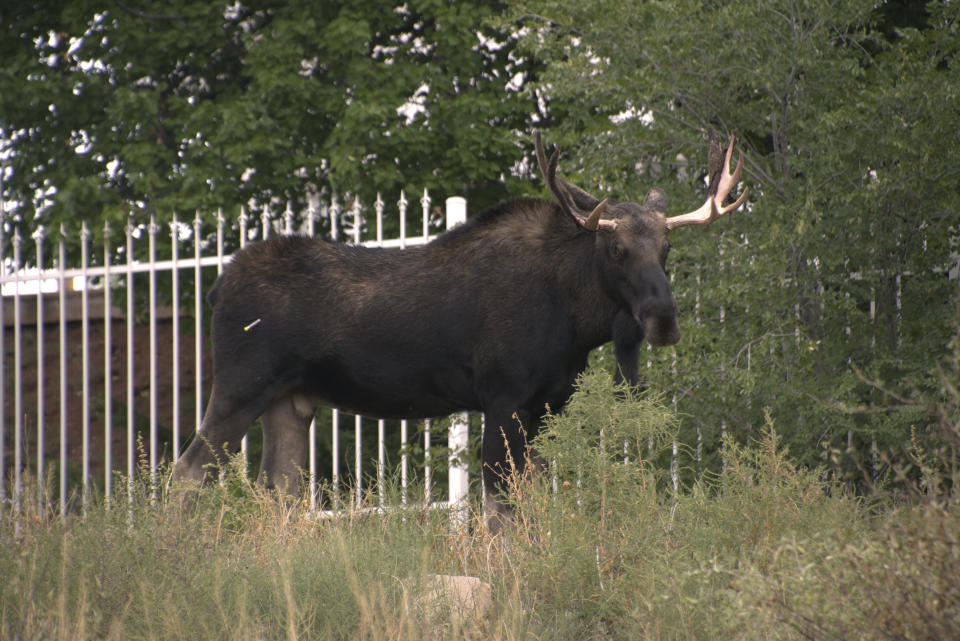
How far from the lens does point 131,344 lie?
8.62 metres

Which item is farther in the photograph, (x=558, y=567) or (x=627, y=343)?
(x=627, y=343)

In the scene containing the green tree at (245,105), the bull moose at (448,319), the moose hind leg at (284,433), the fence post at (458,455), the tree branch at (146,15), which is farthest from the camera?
the tree branch at (146,15)

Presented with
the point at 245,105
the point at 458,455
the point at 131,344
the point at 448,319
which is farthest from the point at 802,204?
the point at 245,105

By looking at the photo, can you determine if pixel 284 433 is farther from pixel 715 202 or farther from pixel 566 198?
pixel 715 202

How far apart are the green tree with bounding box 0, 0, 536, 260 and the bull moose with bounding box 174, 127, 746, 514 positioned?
171 inches

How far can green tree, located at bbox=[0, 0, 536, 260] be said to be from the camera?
1074cm

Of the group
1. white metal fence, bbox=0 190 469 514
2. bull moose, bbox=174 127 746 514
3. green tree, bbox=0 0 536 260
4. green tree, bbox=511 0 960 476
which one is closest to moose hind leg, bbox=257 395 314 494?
bull moose, bbox=174 127 746 514

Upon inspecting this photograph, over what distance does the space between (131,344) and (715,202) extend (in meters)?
4.85

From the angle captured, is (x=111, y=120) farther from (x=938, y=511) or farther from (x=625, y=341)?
(x=938, y=511)

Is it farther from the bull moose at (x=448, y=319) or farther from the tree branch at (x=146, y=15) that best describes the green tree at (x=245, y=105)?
the bull moose at (x=448, y=319)

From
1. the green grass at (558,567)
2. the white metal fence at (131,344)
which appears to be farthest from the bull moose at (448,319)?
the green grass at (558,567)

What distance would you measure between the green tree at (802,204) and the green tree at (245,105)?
3.45 meters

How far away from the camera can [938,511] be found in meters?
2.81

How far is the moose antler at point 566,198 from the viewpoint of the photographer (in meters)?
5.25
